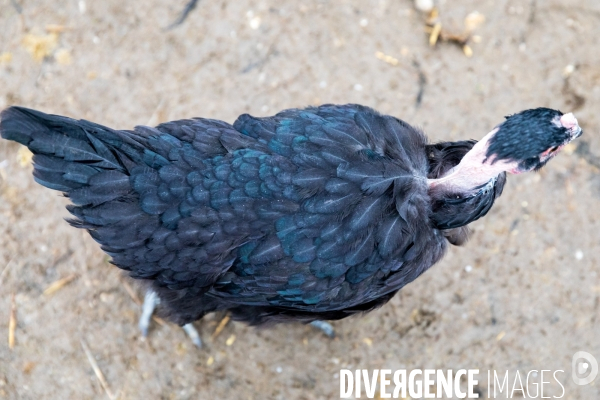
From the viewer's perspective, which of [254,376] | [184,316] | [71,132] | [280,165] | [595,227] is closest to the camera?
[71,132]

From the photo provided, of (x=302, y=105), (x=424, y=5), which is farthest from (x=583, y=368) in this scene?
(x=424, y=5)

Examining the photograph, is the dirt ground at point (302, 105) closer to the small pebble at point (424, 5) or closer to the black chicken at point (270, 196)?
the small pebble at point (424, 5)

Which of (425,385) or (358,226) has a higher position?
(358,226)

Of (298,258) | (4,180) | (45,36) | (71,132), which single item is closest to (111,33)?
(45,36)

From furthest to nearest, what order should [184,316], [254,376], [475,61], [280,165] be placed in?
1. [475,61]
2. [254,376]
3. [184,316]
4. [280,165]

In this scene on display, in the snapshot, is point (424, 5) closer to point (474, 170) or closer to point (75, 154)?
point (474, 170)

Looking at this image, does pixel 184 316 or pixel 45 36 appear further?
pixel 45 36

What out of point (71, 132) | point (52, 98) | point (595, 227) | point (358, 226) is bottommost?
point (595, 227)

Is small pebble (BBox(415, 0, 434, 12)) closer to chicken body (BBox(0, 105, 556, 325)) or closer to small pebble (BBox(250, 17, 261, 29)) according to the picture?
small pebble (BBox(250, 17, 261, 29))

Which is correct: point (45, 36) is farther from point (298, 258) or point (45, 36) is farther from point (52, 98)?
point (298, 258)
